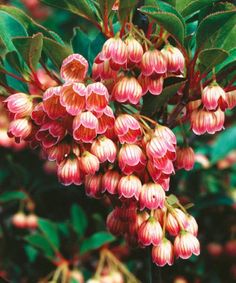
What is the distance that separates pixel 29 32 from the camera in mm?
1203

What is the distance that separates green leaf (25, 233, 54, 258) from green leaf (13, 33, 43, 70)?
0.95 metres

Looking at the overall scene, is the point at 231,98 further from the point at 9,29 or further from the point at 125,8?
the point at 9,29

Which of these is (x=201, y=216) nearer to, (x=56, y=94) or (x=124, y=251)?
(x=124, y=251)

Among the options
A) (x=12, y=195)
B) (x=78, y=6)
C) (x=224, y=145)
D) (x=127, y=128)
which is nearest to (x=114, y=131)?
(x=127, y=128)

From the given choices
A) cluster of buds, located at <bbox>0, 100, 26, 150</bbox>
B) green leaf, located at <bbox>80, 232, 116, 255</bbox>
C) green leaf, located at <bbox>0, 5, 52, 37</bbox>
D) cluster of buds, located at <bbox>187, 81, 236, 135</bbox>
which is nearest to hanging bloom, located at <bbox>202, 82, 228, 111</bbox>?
cluster of buds, located at <bbox>187, 81, 236, 135</bbox>

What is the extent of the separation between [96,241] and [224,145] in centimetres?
65

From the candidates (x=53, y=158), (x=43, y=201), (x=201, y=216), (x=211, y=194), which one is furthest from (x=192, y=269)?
(x=53, y=158)

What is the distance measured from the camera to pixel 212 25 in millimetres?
1068

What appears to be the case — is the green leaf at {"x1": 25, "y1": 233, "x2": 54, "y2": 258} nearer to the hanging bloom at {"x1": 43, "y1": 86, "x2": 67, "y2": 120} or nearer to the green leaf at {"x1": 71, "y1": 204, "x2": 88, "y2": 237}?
the green leaf at {"x1": 71, "y1": 204, "x2": 88, "y2": 237}

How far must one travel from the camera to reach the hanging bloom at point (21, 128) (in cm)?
107

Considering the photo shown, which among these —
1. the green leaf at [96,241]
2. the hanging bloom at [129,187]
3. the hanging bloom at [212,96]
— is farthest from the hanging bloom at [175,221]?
the green leaf at [96,241]

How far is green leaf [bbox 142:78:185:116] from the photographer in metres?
1.08

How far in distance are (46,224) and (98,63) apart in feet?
3.23

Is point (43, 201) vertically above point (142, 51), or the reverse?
point (142, 51)
